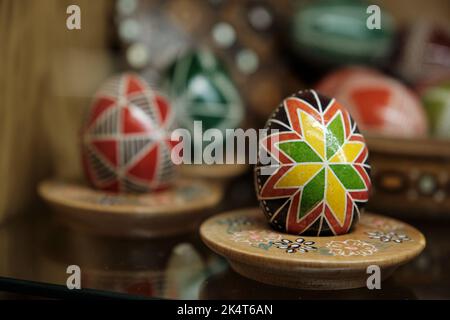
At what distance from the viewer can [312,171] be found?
0.70m

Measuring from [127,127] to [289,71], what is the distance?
1.83 feet

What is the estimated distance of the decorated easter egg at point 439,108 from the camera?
113cm

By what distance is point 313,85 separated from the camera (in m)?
1.30

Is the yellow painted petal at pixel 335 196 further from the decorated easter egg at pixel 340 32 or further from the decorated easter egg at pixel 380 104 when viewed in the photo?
the decorated easter egg at pixel 340 32

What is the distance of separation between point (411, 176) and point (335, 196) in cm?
36

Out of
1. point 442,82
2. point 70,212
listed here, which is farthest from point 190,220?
point 442,82

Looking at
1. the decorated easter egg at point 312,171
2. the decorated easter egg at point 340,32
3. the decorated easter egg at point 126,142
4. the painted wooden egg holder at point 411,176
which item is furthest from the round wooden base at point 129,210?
the decorated easter egg at point 340,32

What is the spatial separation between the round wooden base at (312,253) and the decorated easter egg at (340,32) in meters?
0.58

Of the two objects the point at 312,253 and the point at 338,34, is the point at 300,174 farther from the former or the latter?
the point at 338,34

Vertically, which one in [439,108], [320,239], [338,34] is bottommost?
[320,239]

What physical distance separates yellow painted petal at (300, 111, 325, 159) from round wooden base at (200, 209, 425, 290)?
11 cm

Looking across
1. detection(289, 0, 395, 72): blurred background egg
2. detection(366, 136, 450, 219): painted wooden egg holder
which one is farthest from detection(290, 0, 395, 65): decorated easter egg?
detection(366, 136, 450, 219): painted wooden egg holder

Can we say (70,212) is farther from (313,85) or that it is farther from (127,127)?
(313,85)

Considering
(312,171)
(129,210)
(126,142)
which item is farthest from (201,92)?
(312,171)
